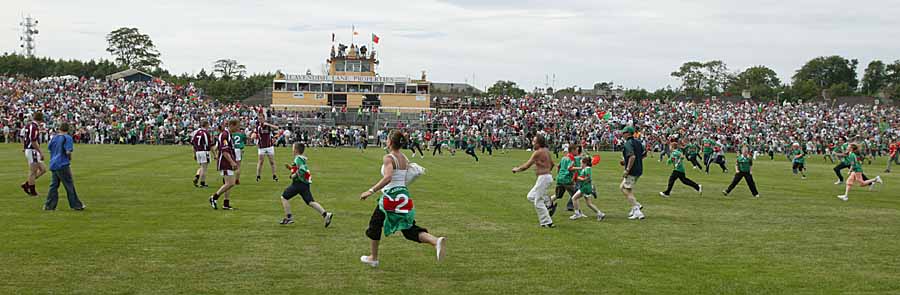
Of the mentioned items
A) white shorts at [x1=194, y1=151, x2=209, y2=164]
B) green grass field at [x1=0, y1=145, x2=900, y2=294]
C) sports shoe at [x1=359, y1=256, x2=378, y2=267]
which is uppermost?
white shorts at [x1=194, y1=151, x2=209, y2=164]

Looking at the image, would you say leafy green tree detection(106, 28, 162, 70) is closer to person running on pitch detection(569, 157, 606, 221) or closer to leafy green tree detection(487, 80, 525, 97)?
leafy green tree detection(487, 80, 525, 97)

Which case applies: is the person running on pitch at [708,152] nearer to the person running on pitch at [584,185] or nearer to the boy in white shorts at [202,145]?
the person running on pitch at [584,185]

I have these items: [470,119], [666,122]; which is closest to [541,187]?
[470,119]

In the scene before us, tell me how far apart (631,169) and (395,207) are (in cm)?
691

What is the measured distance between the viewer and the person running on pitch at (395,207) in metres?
9.29

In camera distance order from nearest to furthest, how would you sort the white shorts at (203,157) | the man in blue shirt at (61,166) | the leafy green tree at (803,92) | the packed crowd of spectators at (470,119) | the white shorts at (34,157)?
the man in blue shirt at (61,166)
the white shorts at (34,157)
the white shorts at (203,157)
the packed crowd of spectators at (470,119)
the leafy green tree at (803,92)

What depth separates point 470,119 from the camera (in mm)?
64375

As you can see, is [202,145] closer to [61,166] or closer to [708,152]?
[61,166]

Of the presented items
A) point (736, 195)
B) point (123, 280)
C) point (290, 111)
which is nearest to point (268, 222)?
point (123, 280)

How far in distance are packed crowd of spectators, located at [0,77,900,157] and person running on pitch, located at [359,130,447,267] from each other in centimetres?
4330

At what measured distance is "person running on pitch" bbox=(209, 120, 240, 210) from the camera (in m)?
14.7

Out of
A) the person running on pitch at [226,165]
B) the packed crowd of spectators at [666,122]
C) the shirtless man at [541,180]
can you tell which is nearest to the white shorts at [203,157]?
the person running on pitch at [226,165]

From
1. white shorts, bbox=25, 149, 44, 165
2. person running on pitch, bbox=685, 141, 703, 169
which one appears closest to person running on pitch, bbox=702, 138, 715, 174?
person running on pitch, bbox=685, 141, 703, 169

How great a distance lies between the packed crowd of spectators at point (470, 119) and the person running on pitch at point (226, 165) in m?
37.3
